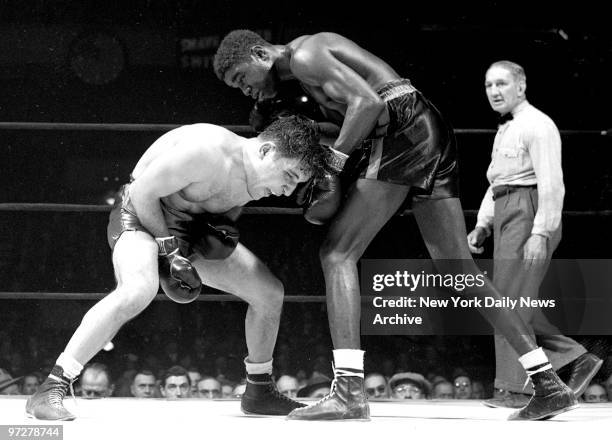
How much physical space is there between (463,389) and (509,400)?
0.45 meters

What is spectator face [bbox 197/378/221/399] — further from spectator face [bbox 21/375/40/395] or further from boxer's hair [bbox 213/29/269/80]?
boxer's hair [bbox 213/29/269/80]

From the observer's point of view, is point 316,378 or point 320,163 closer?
point 320,163

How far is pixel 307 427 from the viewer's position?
77.6 inches

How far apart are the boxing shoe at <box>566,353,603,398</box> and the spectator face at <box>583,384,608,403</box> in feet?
1.30

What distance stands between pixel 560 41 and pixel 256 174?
174 centimetres

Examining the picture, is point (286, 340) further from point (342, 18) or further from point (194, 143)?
point (194, 143)

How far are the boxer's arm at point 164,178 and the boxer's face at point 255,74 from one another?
0.35 meters

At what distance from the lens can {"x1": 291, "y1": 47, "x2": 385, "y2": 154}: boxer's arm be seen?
220 cm

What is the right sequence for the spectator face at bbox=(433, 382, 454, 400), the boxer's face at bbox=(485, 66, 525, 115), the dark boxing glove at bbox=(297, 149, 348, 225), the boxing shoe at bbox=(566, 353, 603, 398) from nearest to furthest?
the dark boxing glove at bbox=(297, 149, 348, 225), the boxing shoe at bbox=(566, 353, 603, 398), the boxer's face at bbox=(485, 66, 525, 115), the spectator face at bbox=(433, 382, 454, 400)

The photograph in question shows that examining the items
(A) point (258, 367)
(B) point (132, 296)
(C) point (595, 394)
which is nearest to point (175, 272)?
(B) point (132, 296)

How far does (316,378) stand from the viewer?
3.31 metres

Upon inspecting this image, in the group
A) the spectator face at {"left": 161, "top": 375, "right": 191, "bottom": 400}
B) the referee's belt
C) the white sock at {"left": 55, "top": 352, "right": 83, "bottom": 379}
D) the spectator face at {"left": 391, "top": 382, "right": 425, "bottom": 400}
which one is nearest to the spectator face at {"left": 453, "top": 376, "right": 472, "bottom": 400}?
the spectator face at {"left": 391, "top": 382, "right": 425, "bottom": 400}

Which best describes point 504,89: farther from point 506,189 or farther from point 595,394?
point 595,394

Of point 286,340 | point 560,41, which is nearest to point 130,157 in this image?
point 286,340
